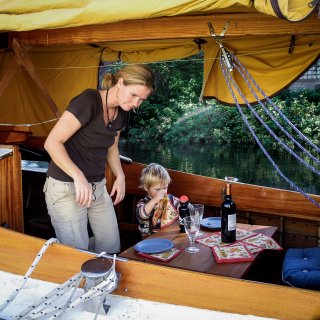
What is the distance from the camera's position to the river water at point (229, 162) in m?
12.7

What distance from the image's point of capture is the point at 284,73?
10.9 feet

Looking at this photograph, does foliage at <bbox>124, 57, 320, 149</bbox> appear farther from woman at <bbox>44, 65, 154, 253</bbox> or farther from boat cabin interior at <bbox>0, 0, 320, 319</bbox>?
woman at <bbox>44, 65, 154, 253</bbox>

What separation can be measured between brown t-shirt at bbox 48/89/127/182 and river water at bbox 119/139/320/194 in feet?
32.9

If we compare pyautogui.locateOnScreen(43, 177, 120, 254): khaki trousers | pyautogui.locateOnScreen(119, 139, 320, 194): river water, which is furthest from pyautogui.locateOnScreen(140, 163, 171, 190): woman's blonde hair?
pyautogui.locateOnScreen(119, 139, 320, 194): river water

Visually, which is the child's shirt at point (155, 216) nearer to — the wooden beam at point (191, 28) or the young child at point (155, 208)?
the young child at point (155, 208)

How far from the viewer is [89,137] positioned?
208cm

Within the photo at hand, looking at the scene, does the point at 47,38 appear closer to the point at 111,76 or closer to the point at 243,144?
the point at 111,76

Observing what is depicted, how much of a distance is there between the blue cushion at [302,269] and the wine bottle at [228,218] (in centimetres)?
29

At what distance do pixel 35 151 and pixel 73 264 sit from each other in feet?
7.84

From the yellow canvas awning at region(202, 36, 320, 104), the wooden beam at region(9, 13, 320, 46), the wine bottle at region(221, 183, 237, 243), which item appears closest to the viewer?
the wooden beam at region(9, 13, 320, 46)

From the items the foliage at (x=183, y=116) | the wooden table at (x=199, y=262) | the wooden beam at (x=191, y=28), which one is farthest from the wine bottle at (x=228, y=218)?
the foliage at (x=183, y=116)

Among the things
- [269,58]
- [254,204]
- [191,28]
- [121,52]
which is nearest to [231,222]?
[191,28]

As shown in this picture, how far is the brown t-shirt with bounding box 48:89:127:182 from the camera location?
198 centimetres

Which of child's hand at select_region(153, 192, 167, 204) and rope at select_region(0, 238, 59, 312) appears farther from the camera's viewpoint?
child's hand at select_region(153, 192, 167, 204)
